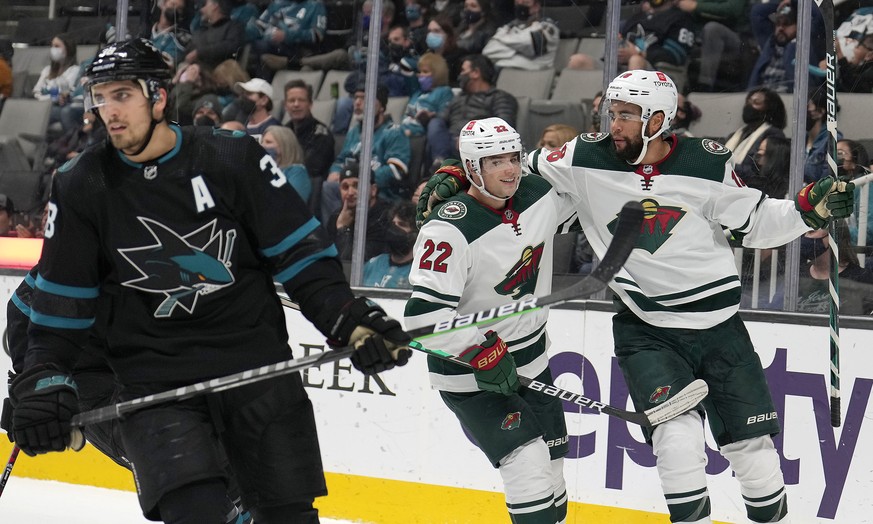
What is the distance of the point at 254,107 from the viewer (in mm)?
4863

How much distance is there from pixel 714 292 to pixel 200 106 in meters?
2.78

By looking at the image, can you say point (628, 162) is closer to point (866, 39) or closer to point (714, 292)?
point (714, 292)

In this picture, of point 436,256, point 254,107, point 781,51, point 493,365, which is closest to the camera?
point 493,365

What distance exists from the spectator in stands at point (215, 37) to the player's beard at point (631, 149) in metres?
2.52

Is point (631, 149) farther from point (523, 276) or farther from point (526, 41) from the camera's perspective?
point (526, 41)

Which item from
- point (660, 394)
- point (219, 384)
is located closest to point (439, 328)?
point (219, 384)

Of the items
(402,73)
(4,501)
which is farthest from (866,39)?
(4,501)

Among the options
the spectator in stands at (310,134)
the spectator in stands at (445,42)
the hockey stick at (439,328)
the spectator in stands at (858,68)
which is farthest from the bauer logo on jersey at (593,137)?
the spectator in stands at (310,134)

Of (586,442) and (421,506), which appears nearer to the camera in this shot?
(586,442)

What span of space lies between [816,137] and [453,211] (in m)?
1.54

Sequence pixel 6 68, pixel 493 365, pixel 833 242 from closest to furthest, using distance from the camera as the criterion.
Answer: pixel 493 365
pixel 833 242
pixel 6 68

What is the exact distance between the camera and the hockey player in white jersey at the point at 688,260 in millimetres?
2928

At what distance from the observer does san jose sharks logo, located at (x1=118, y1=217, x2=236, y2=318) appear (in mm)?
2148

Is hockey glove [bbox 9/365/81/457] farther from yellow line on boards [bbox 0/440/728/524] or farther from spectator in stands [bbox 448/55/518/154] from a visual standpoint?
spectator in stands [bbox 448/55/518/154]
